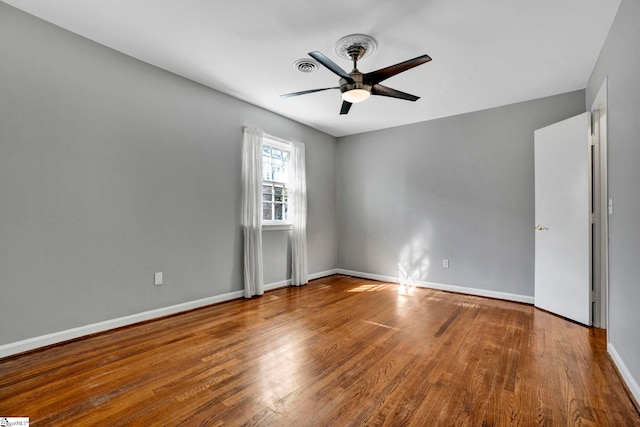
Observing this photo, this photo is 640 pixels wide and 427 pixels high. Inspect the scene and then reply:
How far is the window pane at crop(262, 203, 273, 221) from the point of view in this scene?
14.7 ft

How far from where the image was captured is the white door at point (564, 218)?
10.0 ft

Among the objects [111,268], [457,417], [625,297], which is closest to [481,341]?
[625,297]

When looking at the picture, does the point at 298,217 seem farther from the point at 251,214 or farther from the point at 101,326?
the point at 101,326

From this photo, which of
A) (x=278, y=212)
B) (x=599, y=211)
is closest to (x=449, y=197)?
(x=599, y=211)

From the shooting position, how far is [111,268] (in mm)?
2820

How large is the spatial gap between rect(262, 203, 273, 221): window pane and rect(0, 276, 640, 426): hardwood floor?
5.38 ft

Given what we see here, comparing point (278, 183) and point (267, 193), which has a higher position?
point (278, 183)

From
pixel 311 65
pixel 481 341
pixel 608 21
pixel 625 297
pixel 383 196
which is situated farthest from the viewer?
pixel 383 196

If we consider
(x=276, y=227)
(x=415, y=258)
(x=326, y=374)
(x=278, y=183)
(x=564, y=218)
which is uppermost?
(x=278, y=183)

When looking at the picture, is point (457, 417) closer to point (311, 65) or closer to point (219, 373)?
point (219, 373)

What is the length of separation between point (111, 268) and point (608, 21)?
4.75 metres

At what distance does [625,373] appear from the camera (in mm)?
1931

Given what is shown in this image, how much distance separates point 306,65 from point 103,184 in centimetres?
227

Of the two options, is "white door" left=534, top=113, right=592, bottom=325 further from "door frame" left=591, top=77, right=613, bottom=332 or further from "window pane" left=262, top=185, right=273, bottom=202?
"window pane" left=262, top=185, right=273, bottom=202
